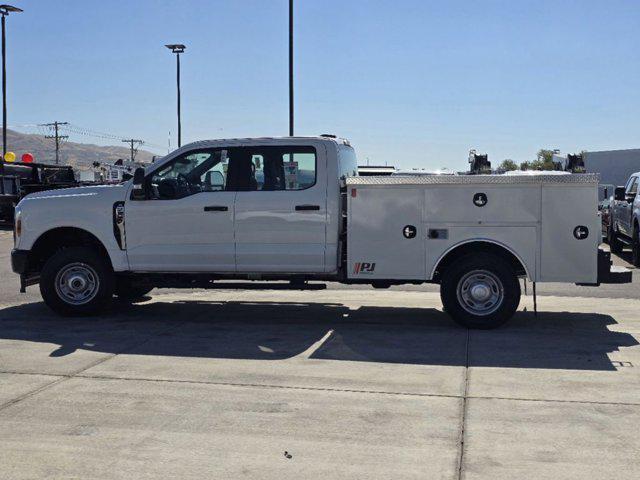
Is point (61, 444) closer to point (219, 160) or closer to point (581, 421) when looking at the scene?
point (581, 421)

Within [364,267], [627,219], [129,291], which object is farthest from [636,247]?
[129,291]

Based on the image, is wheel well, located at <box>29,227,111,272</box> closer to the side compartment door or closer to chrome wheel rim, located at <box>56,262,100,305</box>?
chrome wheel rim, located at <box>56,262,100,305</box>

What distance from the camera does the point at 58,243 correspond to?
32.7 ft

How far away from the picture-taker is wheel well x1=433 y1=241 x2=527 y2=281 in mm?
8766

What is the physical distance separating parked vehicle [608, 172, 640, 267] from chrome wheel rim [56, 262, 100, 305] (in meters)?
10.9

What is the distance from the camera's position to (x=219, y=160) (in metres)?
9.34

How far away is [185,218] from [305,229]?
1389mm

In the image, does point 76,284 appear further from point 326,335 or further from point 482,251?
point 482,251

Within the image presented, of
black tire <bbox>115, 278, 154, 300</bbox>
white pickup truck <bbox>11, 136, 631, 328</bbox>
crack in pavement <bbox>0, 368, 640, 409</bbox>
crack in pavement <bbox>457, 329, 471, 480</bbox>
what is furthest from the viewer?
black tire <bbox>115, 278, 154, 300</bbox>

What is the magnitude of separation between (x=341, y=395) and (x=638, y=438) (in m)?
2.12

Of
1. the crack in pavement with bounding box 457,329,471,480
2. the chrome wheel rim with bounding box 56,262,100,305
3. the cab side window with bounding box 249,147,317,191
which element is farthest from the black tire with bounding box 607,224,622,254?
the chrome wheel rim with bounding box 56,262,100,305

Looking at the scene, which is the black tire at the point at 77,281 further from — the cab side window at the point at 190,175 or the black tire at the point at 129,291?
the cab side window at the point at 190,175

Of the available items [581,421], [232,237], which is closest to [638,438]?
[581,421]

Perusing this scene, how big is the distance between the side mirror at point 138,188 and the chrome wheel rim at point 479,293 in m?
3.68
